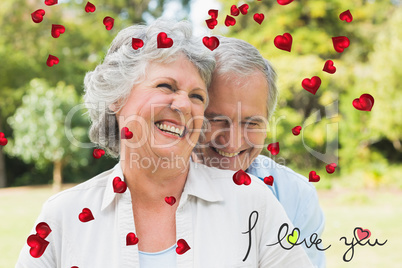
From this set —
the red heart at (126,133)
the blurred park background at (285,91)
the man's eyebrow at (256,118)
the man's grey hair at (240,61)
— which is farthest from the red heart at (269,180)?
the blurred park background at (285,91)

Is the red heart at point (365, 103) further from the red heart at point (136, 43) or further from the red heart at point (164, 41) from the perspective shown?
Result: the red heart at point (136, 43)

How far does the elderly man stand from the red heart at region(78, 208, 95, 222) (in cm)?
80

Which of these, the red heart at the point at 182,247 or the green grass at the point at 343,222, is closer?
the red heart at the point at 182,247

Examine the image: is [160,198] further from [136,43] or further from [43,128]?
[43,128]

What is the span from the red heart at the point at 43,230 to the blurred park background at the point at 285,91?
11867 millimetres

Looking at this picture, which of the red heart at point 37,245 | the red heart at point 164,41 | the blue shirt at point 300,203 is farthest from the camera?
the blue shirt at point 300,203

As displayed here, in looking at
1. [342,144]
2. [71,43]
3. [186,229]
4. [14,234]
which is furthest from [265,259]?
[71,43]

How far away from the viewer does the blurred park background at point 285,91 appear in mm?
15016

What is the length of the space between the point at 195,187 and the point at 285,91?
14423 millimetres

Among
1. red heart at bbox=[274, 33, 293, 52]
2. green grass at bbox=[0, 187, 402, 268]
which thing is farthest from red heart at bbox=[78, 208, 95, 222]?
green grass at bbox=[0, 187, 402, 268]

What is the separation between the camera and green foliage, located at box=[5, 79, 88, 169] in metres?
15.6

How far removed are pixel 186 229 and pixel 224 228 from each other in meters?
0.16

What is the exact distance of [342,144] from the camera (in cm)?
1694

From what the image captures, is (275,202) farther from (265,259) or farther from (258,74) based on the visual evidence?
(258,74)
